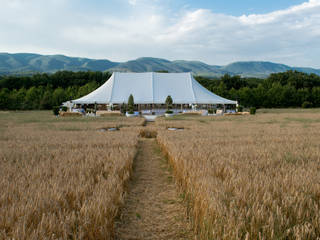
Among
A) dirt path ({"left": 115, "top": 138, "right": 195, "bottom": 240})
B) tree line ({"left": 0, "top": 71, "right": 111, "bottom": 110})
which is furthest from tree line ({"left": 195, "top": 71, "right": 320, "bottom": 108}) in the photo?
dirt path ({"left": 115, "top": 138, "right": 195, "bottom": 240})

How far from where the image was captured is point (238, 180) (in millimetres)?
3361

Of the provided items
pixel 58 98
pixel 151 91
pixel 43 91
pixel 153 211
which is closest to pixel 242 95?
pixel 151 91

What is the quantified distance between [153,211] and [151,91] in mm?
30625

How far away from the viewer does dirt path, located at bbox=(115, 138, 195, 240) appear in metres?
2.81

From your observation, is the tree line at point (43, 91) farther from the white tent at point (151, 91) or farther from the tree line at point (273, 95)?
the tree line at point (273, 95)

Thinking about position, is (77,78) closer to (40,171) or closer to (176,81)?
(176,81)

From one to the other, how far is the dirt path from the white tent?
26.8m

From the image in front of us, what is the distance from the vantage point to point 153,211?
3471mm

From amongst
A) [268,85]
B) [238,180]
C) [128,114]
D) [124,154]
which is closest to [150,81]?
[128,114]

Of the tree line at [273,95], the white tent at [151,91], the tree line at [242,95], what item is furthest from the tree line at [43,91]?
the tree line at [273,95]

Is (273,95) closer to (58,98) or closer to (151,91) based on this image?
(151,91)

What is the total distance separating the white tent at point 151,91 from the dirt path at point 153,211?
26.8m

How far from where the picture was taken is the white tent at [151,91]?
1252 inches

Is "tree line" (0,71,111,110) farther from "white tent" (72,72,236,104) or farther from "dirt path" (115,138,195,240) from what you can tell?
"dirt path" (115,138,195,240)
